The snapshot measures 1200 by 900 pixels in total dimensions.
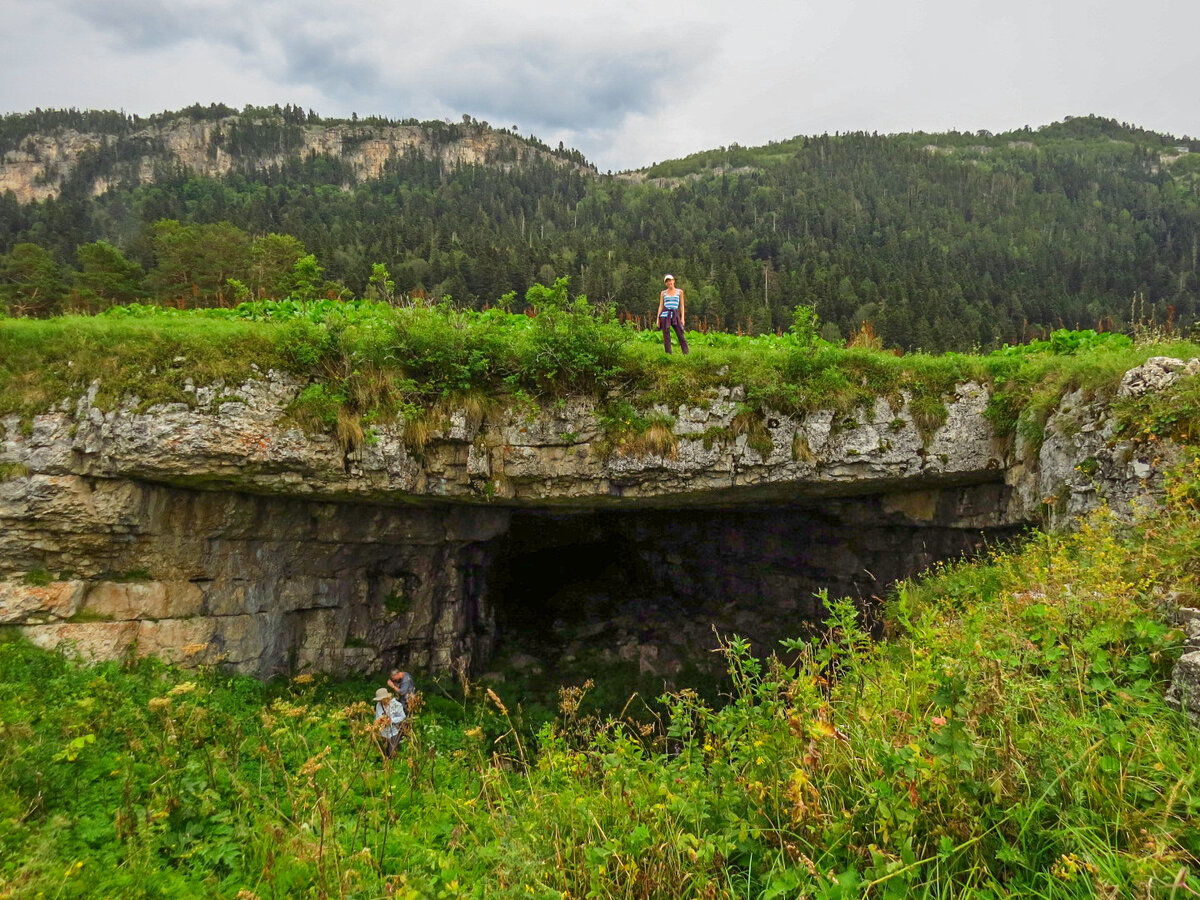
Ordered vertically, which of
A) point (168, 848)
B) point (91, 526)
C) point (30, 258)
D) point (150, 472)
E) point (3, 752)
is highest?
point (30, 258)

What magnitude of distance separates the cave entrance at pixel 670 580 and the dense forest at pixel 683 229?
5.15 m

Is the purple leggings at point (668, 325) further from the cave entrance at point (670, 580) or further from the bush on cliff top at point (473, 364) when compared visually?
the cave entrance at point (670, 580)

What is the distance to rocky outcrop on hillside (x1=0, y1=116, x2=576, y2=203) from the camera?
105500 millimetres

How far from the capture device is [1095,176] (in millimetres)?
100875

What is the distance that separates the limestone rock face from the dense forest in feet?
8.89

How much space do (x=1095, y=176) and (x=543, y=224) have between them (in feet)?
328

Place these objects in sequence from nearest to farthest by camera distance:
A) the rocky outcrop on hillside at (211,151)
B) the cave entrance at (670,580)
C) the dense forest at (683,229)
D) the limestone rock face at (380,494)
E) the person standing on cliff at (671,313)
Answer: the limestone rock face at (380,494), the person standing on cliff at (671,313), the cave entrance at (670,580), the dense forest at (683,229), the rocky outcrop on hillside at (211,151)

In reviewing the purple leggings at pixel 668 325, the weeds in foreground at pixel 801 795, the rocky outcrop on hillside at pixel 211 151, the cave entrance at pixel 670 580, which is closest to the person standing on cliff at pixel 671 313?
the purple leggings at pixel 668 325

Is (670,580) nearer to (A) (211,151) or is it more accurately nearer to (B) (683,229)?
(B) (683,229)

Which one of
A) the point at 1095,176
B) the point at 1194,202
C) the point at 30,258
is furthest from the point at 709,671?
the point at 1095,176

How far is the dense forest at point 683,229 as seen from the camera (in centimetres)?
2573

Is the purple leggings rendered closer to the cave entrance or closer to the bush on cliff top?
the bush on cliff top

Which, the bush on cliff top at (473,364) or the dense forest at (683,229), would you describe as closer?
the bush on cliff top at (473,364)

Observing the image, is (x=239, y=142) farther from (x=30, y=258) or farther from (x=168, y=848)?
(x=168, y=848)
